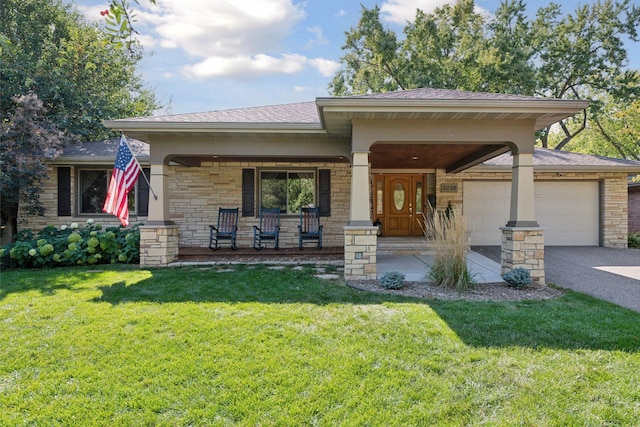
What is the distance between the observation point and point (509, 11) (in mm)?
16094

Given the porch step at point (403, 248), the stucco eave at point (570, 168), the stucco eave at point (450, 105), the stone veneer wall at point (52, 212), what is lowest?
the porch step at point (403, 248)

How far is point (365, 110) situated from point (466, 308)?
9.41ft

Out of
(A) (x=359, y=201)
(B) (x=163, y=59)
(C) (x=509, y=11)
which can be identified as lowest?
(A) (x=359, y=201)

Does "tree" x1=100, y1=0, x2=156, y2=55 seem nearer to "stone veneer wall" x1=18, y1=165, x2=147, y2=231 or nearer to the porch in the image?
the porch

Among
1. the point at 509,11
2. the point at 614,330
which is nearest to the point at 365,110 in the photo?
the point at 614,330

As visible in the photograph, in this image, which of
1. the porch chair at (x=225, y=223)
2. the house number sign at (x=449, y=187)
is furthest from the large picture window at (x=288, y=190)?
the house number sign at (x=449, y=187)

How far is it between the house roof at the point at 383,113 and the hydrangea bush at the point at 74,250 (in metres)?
2.13

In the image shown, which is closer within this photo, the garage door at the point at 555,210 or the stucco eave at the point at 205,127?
the stucco eave at the point at 205,127

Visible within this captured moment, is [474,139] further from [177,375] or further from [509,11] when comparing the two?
[509,11]

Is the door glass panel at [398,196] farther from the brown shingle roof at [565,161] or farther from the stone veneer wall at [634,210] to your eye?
the stone veneer wall at [634,210]

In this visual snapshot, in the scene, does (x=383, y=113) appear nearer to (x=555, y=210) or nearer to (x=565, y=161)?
(x=565, y=161)

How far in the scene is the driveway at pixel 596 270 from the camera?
479 centimetres

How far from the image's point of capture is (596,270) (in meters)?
6.36

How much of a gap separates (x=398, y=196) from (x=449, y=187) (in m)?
1.35
